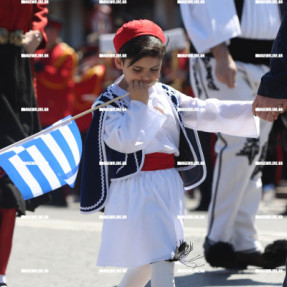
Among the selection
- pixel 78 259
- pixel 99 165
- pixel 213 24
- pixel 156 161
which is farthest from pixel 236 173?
pixel 99 165

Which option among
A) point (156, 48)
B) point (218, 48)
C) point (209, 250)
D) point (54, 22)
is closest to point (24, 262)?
point (209, 250)

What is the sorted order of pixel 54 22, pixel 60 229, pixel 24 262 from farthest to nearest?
pixel 54 22 → pixel 60 229 → pixel 24 262

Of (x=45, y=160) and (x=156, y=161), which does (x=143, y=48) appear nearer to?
(x=156, y=161)

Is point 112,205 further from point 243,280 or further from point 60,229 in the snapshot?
point 60,229

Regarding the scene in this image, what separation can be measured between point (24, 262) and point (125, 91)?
190 centimetres

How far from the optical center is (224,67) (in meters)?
4.82

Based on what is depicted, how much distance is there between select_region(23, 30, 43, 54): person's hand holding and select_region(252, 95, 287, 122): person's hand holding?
4.67 feet

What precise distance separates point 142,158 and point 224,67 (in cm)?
125

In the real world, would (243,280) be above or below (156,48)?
below

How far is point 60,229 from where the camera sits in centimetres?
674

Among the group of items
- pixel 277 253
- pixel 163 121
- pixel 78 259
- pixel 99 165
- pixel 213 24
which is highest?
pixel 213 24

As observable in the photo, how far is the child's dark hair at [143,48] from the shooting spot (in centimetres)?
369

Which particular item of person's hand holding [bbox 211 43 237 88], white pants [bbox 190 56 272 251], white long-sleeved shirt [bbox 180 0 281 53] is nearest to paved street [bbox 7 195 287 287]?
white pants [bbox 190 56 272 251]

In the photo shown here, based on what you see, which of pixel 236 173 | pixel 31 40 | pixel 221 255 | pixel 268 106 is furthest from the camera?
pixel 236 173
